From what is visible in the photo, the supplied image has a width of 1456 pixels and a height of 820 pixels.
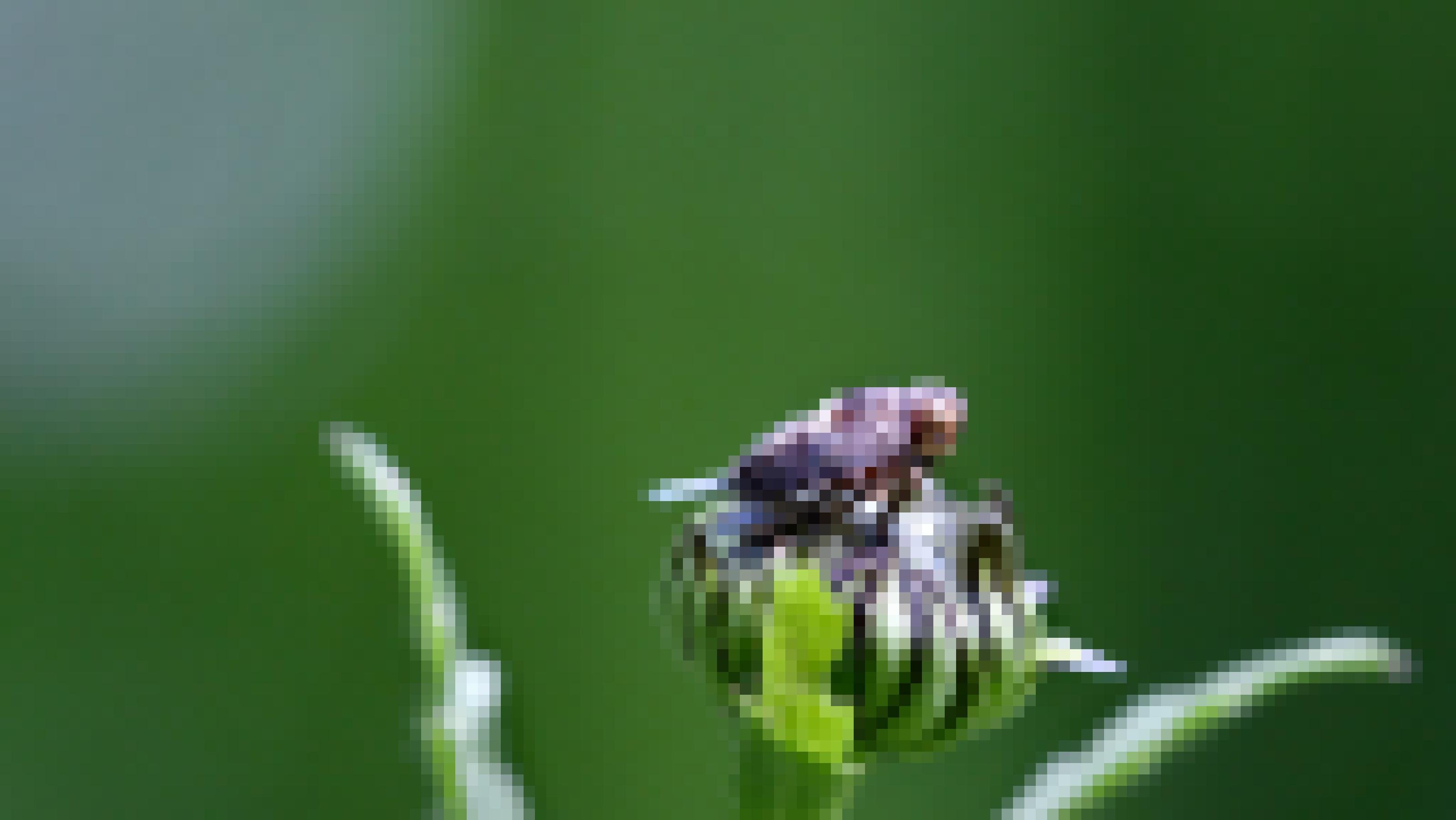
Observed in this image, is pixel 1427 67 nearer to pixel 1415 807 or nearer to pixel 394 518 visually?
pixel 1415 807

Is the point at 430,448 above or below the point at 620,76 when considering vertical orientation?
below

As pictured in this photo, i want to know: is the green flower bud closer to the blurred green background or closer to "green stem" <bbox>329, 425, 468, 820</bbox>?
"green stem" <bbox>329, 425, 468, 820</bbox>

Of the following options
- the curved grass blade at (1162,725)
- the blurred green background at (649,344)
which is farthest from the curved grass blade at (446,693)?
the blurred green background at (649,344)

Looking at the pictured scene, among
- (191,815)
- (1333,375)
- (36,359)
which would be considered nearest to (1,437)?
(36,359)

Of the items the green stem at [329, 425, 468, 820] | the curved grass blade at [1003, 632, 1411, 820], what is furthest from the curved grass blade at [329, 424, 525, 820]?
the curved grass blade at [1003, 632, 1411, 820]

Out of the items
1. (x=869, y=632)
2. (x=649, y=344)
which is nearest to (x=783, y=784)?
(x=869, y=632)

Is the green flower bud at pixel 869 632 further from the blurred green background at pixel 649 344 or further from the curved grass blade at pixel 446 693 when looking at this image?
the blurred green background at pixel 649 344
